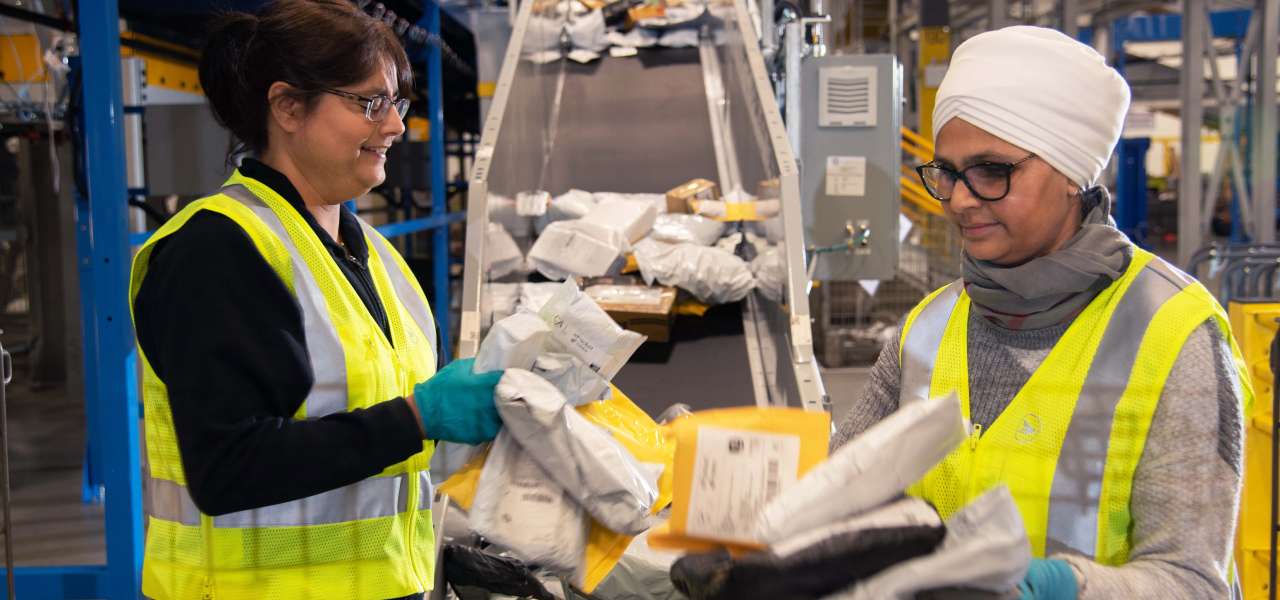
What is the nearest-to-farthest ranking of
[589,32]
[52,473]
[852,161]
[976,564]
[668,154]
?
[976,564]
[852,161]
[52,473]
[668,154]
[589,32]

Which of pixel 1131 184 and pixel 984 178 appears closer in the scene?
pixel 984 178

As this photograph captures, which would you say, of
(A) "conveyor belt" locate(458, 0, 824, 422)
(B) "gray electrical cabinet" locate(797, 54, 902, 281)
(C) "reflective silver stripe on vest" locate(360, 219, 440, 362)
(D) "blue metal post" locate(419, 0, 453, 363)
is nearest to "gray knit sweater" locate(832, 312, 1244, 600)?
(C) "reflective silver stripe on vest" locate(360, 219, 440, 362)

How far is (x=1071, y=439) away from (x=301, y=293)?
3.61 ft

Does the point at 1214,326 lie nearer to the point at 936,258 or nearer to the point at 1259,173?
the point at 936,258

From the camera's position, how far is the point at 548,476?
1.42 metres

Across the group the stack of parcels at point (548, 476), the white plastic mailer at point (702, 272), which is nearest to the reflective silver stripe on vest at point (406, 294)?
the stack of parcels at point (548, 476)

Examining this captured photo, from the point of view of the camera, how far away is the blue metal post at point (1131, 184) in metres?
13.2

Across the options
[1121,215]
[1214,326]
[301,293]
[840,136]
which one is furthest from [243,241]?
[1121,215]

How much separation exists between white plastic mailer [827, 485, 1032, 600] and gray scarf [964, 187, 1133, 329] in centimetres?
42

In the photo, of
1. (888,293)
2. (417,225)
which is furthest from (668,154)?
(888,293)

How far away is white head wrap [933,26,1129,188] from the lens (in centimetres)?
130

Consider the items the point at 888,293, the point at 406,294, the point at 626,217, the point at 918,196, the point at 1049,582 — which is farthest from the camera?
the point at 888,293

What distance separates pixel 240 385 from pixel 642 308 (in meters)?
2.63

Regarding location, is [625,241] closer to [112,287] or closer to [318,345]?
[112,287]
